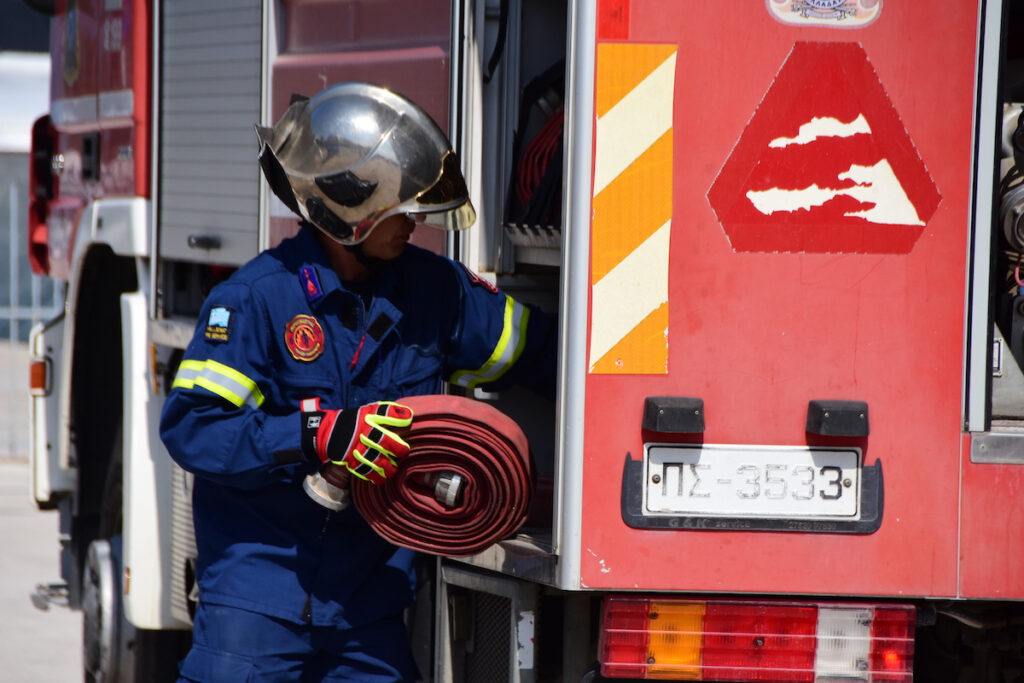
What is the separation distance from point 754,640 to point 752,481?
311 millimetres

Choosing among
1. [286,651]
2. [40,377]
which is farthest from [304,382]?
[40,377]

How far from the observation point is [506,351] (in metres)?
3.04

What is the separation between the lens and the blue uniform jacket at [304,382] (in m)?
2.82

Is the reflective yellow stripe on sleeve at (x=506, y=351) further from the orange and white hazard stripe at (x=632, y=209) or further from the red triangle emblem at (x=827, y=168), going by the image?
the red triangle emblem at (x=827, y=168)

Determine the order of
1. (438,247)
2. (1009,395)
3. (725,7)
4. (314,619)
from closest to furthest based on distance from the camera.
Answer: (725,7) → (1009,395) → (314,619) → (438,247)

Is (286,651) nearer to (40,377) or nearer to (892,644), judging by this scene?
(892,644)

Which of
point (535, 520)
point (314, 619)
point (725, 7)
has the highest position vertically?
point (725, 7)

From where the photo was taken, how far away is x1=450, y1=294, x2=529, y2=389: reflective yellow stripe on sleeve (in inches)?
120

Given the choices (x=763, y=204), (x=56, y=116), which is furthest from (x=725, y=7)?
(x=56, y=116)

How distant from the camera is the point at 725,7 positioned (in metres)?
2.42

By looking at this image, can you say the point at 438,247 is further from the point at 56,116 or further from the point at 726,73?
the point at 56,116

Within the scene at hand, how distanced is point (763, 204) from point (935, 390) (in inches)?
18.0

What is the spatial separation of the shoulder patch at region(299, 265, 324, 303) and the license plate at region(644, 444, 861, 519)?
851 millimetres

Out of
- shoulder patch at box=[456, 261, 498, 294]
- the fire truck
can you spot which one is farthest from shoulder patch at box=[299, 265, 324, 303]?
the fire truck
